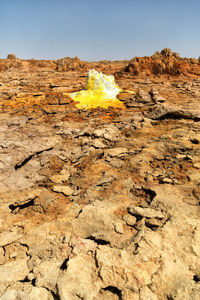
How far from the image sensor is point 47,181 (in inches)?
184

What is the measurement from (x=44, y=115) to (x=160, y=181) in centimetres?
667

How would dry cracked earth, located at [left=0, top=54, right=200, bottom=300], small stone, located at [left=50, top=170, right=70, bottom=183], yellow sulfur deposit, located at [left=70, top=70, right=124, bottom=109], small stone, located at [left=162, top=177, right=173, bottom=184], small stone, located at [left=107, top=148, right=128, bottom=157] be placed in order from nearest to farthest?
dry cracked earth, located at [left=0, top=54, right=200, bottom=300] < small stone, located at [left=162, top=177, right=173, bottom=184] < small stone, located at [left=50, top=170, right=70, bottom=183] < small stone, located at [left=107, top=148, right=128, bottom=157] < yellow sulfur deposit, located at [left=70, top=70, right=124, bottom=109]

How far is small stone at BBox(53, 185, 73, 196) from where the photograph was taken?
4.09m

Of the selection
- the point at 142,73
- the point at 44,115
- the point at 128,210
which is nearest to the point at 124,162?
the point at 128,210

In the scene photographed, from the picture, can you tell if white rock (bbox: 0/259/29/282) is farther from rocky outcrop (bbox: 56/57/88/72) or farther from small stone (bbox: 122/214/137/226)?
rocky outcrop (bbox: 56/57/88/72)

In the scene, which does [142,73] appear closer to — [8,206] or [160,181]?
[160,181]

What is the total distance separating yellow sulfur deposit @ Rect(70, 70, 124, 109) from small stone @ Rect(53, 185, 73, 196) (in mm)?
6573

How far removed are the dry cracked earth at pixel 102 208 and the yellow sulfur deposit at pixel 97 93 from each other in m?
2.50

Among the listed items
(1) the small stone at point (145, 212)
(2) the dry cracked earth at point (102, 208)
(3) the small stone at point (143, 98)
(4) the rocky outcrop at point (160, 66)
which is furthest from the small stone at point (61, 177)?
(4) the rocky outcrop at point (160, 66)

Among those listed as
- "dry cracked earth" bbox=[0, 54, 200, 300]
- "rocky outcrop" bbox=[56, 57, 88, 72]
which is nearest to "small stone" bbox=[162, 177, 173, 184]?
"dry cracked earth" bbox=[0, 54, 200, 300]

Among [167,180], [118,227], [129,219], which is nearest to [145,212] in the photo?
[129,219]

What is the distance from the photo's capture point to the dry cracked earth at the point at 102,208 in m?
2.09

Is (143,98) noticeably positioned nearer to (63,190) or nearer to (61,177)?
(61,177)

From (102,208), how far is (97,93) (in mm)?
8467
